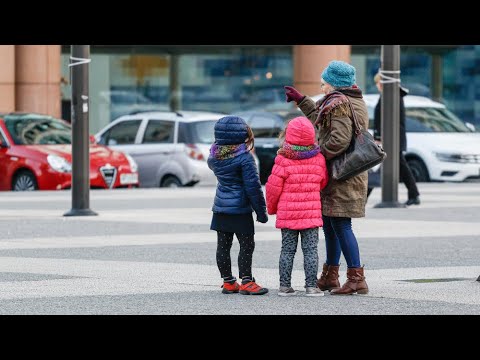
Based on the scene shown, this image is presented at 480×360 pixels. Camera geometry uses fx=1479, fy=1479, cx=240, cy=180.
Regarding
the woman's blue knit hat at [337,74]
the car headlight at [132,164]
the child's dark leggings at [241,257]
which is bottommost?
the child's dark leggings at [241,257]

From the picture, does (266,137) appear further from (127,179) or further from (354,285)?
(354,285)

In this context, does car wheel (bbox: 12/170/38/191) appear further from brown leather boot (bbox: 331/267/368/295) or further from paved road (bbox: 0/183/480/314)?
brown leather boot (bbox: 331/267/368/295)

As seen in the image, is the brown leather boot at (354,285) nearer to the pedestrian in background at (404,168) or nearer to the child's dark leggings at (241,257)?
the child's dark leggings at (241,257)

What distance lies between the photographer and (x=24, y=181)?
22.7 m

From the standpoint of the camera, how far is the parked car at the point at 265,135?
25.7 m

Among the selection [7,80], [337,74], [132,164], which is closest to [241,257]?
[337,74]

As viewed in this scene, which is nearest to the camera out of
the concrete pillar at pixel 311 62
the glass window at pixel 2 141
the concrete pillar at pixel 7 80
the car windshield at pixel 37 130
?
the glass window at pixel 2 141

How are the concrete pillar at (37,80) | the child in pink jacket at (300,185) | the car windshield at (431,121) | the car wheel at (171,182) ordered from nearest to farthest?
the child in pink jacket at (300,185) < the car wheel at (171,182) < the car windshield at (431,121) < the concrete pillar at (37,80)

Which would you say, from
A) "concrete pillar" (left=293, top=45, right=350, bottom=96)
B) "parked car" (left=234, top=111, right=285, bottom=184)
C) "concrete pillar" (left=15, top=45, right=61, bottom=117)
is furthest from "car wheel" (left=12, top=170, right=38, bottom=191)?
"concrete pillar" (left=293, top=45, right=350, bottom=96)

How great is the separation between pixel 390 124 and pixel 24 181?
6538 millimetres

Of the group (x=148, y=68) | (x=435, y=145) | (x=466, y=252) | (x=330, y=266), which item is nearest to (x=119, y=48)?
(x=148, y=68)

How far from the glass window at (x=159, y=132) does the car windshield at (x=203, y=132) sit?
38 cm

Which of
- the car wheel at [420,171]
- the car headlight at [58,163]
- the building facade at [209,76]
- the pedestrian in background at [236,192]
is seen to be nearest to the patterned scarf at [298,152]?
the pedestrian in background at [236,192]
